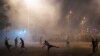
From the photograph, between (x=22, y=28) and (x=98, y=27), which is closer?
(x=22, y=28)

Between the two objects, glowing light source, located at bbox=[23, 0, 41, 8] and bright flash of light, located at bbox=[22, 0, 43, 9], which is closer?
bright flash of light, located at bbox=[22, 0, 43, 9]

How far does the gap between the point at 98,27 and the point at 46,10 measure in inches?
632

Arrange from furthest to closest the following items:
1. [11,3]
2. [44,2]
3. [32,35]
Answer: [44,2] < [11,3] < [32,35]

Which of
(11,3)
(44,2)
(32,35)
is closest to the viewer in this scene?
(32,35)

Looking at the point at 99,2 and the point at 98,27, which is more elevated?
the point at 99,2

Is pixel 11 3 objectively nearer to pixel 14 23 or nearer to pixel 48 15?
pixel 14 23

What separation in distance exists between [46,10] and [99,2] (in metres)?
15.9

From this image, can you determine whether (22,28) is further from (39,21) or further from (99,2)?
(99,2)

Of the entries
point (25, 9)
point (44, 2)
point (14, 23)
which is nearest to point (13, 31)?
point (14, 23)

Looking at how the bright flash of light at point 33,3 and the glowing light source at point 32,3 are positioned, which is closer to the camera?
the bright flash of light at point 33,3

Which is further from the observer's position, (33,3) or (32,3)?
(33,3)

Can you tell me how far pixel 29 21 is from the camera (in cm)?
8094

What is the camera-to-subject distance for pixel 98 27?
280 ft

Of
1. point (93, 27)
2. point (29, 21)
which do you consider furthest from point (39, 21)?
point (93, 27)
